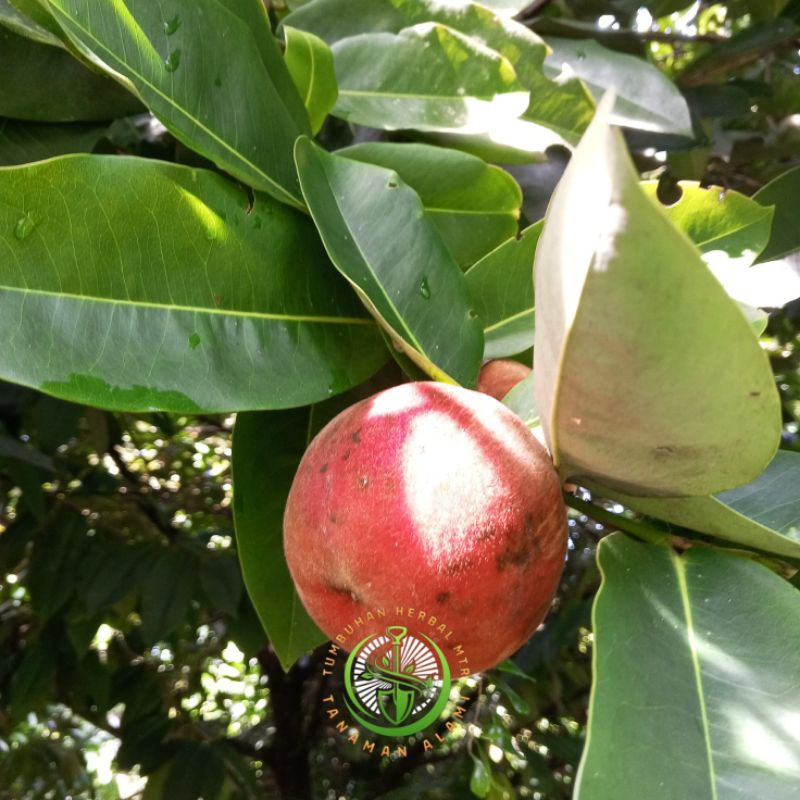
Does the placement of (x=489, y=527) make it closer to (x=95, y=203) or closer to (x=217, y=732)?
(x=95, y=203)

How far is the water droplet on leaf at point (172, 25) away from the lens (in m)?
0.63

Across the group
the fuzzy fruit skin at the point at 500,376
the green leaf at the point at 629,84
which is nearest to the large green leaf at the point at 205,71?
the fuzzy fruit skin at the point at 500,376

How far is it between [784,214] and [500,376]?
56cm

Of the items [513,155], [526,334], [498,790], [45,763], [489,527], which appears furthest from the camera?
[45,763]

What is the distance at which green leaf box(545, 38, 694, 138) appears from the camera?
3.24ft

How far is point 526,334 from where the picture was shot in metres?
0.75

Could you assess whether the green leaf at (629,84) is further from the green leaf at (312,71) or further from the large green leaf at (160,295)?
the large green leaf at (160,295)

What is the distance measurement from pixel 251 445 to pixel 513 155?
0.44 m

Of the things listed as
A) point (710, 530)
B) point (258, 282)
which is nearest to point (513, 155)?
point (258, 282)

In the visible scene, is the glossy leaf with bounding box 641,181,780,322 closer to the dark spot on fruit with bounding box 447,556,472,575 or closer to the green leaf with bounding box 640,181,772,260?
the green leaf with bounding box 640,181,772,260

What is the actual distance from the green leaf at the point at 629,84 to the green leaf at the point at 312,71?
32cm

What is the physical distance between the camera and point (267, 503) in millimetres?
742

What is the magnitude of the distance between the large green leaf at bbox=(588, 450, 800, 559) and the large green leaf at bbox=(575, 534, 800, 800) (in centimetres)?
3

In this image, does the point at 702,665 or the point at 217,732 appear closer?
the point at 702,665
